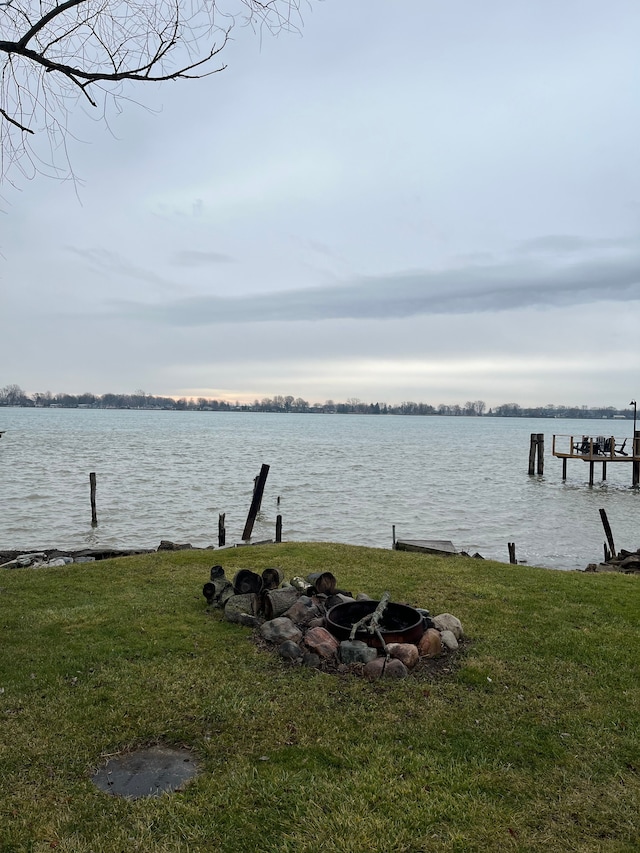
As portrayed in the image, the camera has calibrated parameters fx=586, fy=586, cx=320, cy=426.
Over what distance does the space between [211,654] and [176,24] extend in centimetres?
565

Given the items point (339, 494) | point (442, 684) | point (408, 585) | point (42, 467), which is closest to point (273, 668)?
point (442, 684)

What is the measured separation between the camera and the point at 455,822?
366 centimetres

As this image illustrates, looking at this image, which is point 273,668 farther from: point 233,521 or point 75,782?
point 233,521

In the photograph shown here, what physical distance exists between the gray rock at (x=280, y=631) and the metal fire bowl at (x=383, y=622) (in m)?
0.39

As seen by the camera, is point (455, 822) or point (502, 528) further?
point (502, 528)

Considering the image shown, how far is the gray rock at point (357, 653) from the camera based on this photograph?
236 inches

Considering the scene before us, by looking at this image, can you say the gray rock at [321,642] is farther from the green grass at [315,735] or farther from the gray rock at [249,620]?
the gray rock at [249,620]

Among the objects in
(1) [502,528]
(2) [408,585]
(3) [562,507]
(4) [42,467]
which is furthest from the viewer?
(4) [42,467]

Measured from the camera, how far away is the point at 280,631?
260 inches

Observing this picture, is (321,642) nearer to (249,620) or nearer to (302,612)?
(302,612)

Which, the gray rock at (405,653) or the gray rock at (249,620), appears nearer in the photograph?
the gray rock at (405,653)

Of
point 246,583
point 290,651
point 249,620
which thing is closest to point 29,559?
Answer: point 246,583

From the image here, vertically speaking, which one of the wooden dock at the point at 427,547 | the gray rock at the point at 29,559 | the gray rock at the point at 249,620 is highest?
the gray rock at the point at 249,620

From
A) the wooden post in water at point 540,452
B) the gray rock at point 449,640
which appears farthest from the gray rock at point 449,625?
the wooden post in water at point 540,452
